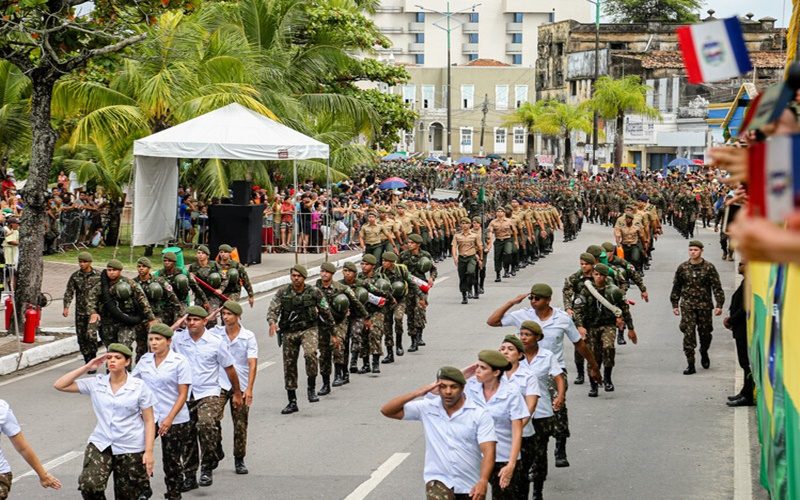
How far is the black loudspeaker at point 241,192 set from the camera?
31.5m

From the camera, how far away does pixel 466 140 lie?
127 meters

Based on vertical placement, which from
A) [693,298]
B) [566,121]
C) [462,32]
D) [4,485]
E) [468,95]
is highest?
[462,32]

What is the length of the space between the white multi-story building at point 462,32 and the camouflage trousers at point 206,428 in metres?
122

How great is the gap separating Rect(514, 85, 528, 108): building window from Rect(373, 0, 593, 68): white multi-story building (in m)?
12.2

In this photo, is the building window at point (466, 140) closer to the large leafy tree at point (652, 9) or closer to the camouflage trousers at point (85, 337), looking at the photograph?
the large leafy tree at point (652, 9)

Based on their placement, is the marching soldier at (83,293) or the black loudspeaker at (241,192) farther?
the black loudspeaker at (241,192)

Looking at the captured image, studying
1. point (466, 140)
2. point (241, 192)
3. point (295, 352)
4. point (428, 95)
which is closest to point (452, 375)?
point (295, 352)

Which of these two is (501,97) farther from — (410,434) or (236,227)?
(410,434)

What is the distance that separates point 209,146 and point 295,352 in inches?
534

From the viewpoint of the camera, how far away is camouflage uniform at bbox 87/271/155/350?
16.5m

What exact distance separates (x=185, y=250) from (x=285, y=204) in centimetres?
371

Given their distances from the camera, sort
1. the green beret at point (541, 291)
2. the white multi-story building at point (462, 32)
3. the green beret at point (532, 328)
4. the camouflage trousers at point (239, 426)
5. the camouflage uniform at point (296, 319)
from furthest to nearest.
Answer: the white multi-story building at point (462, 32)
the camouflage uniform at point (296, 319)
the green beret at point (541, 291)
the camouflage trousers at point (239, 426)
the green beret at point (532, 328)

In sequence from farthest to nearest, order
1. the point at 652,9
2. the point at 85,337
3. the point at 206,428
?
the point at 652,9
the point at 85,337
the point at 206,428

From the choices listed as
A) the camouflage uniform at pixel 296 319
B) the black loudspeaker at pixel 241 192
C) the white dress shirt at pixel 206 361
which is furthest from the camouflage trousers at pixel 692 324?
the black loudspeaker at pixel 241 192
